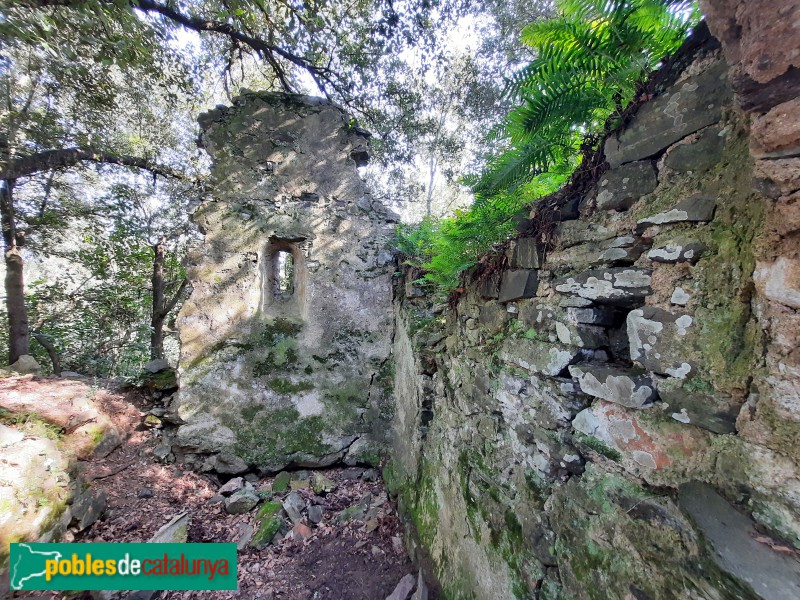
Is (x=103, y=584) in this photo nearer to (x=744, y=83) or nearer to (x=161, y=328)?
(x=744, y=83)

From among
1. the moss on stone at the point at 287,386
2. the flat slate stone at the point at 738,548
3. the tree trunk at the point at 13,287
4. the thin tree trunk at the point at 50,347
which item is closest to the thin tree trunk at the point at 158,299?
the thin tree trunk at the point at 50,347

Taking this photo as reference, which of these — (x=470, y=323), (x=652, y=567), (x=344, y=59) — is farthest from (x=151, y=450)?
(x=344, y=59)

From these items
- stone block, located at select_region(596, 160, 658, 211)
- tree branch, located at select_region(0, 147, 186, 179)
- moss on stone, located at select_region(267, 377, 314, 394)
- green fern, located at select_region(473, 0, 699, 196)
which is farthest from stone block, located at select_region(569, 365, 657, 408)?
tree branch, located at select_region(0, 147, 186, 179)

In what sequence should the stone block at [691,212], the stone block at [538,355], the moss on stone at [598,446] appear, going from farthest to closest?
the stone block at [538,355], the moss on stone at [598,446], the stone block at [691,212]

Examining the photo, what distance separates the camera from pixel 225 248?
4348 mm

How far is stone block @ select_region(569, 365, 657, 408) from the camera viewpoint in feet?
4.01

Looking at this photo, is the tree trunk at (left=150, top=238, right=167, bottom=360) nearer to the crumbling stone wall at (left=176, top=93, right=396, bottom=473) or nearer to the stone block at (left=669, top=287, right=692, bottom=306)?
the crumbling stone wall at (left=176, top=93, right=396, bottom=473)

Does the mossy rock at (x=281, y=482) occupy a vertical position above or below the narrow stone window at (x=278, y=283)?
below

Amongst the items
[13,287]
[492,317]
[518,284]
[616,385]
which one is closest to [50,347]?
[13,287]

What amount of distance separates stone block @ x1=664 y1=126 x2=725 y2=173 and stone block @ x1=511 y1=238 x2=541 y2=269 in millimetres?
648

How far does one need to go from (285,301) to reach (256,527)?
263 centimetres

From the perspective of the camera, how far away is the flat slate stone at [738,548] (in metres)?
0.82

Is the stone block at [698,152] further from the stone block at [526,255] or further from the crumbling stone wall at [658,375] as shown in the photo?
the stone block at [526,255]

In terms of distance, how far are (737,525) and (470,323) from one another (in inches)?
68.1
